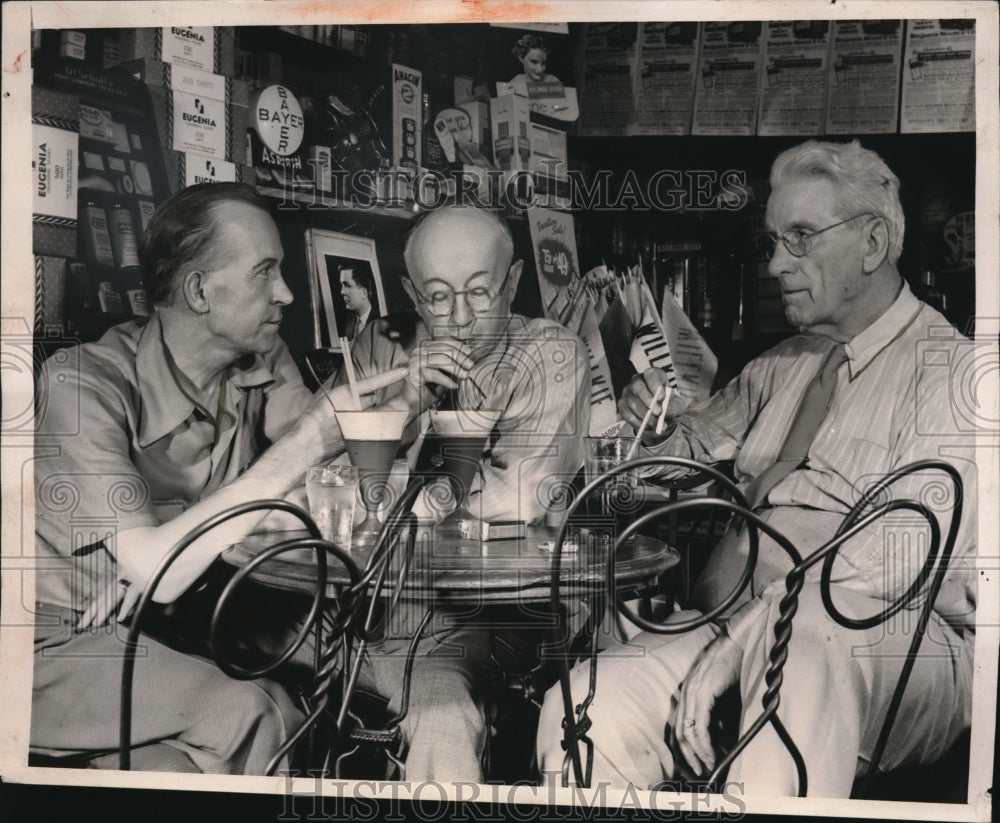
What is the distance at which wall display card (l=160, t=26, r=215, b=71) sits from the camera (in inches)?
69.1

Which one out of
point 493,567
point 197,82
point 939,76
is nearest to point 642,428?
point 493,567

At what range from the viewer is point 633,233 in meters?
1.72

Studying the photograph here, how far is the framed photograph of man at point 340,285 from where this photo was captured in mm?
1745

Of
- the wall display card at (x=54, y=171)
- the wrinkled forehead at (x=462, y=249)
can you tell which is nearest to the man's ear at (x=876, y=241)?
the wrinkled forehead at (x=462, y=249)

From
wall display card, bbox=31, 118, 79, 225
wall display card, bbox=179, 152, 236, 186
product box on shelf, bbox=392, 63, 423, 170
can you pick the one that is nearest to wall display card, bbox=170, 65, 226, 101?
wall display card, bbox=179, 152, 236, 186

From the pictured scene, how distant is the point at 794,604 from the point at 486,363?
71 cm

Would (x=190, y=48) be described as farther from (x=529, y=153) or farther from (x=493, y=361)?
(x=493, y=361)

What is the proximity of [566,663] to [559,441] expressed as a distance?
41 centimetres

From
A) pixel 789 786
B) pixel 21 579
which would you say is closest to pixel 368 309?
pixel 21 579

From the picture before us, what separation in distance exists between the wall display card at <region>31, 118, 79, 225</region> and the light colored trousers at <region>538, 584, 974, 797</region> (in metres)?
1.32

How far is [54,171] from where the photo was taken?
178 cm

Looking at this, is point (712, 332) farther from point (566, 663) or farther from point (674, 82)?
point (566, 663)

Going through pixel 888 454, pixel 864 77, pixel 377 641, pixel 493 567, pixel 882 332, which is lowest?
pixel 377 641

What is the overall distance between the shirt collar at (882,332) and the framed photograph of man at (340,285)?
2.89 ft
